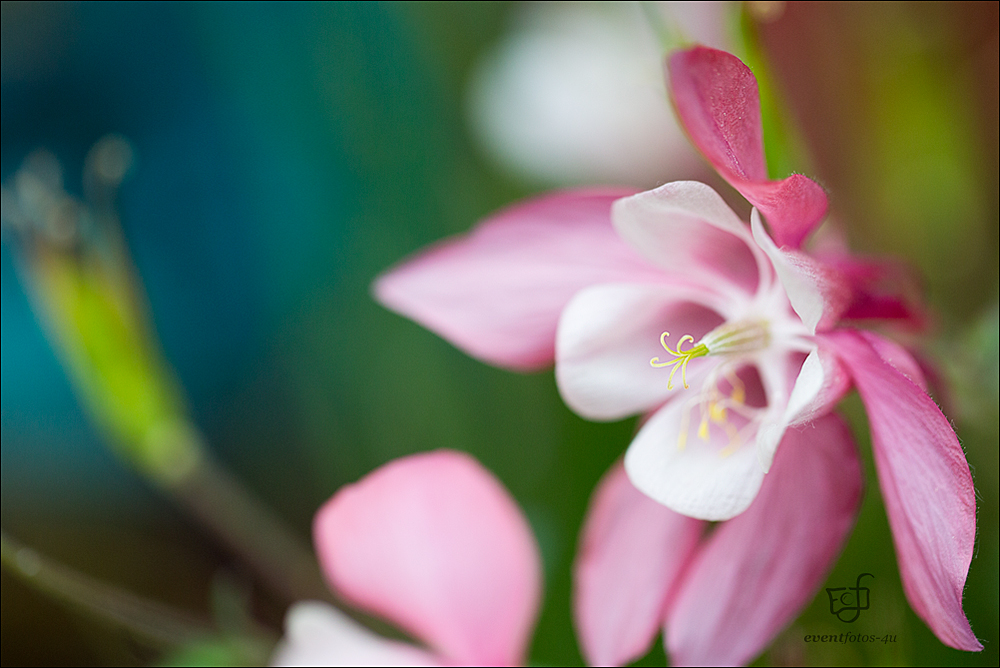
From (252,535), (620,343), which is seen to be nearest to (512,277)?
(620,343)

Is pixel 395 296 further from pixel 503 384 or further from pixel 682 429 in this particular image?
pixel 503 384

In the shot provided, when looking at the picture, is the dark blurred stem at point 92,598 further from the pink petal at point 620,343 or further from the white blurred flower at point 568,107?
the white blurred flower at point 568,107

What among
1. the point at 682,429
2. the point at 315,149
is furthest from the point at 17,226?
the point at 682,429

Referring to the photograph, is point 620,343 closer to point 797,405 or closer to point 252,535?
point 797,405

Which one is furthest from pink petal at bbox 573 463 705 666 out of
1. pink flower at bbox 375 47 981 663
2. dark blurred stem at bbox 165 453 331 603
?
dark blurred stem at bbox 165 453 331 603

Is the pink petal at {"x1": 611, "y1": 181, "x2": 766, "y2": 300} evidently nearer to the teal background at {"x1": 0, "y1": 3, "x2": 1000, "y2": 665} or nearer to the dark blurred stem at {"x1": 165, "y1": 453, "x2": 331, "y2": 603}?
the teal background at {"x1": 0, "y1": 3, "x2": 1000, "y2": 665}

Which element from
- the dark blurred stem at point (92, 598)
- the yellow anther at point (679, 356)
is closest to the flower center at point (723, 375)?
the yellow anther at point (679, 356)
